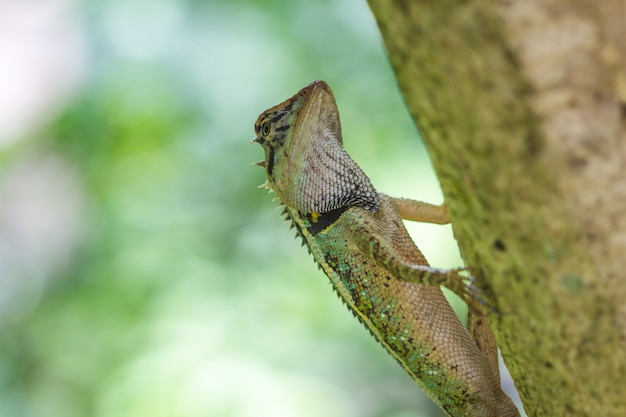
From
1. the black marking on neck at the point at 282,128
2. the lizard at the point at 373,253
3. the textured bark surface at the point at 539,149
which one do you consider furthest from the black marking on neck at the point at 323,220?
the textured bark surface at the point at 539,149

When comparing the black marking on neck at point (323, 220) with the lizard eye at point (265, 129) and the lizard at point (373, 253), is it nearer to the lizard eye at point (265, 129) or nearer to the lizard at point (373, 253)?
the lizard at point (373, 253)

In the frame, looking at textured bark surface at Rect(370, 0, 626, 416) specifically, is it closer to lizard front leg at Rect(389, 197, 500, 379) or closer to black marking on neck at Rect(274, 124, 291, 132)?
lizard front leg at Rect(389, 197, 500, 379)

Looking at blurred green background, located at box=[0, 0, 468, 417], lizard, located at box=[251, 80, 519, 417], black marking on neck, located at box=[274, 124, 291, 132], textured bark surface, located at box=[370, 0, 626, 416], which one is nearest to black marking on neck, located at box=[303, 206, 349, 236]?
lizard, located at box=[251, 80, 519, 417]

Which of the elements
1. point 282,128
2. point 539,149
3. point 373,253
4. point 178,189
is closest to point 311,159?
point 282,128

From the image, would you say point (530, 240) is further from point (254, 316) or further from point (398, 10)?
point (254, 316)

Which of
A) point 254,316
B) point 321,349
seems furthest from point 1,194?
point 321,349

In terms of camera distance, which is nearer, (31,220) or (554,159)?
(554,159)
